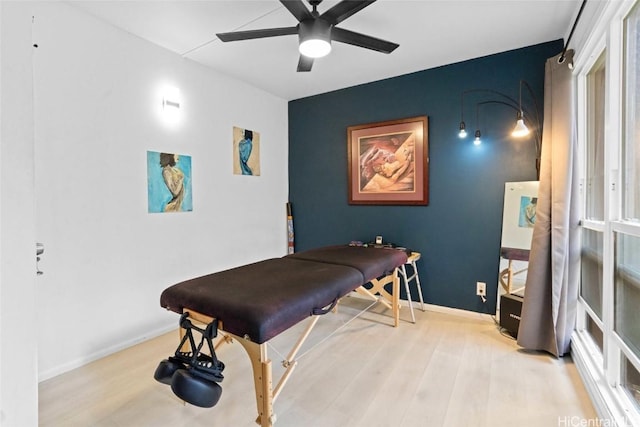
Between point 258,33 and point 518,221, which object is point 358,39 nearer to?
point 258,33

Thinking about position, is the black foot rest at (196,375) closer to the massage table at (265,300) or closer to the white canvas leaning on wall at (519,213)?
the massage table at (265,300)

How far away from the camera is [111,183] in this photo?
2262 mm

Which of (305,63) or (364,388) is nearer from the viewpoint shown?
(364,388)

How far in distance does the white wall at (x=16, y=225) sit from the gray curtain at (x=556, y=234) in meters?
2.73

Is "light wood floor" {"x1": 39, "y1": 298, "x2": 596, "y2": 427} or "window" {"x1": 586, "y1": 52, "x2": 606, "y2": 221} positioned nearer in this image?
"light wood floor" {"x1": 39, "y1": 298, "x2": 596, "y2": 427}

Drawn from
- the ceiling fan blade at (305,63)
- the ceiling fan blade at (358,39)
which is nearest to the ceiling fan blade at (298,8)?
the ceiling fan blade at (358,39)

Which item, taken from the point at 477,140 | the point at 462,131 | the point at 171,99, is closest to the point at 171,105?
the point at 171,99

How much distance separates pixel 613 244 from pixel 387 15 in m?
1.96

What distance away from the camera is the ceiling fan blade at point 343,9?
152cm

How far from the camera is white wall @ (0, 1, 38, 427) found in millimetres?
798

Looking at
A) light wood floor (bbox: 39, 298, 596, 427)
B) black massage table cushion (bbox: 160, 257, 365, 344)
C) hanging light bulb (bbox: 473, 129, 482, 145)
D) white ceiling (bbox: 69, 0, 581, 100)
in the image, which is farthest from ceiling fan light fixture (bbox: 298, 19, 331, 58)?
light wood floor (bbox: 39, 298, 596, 427)

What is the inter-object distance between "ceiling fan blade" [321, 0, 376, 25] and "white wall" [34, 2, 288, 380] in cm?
168

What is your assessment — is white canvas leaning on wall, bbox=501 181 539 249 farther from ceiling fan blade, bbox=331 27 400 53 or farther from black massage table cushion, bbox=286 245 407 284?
ceiling fan blade, bbox=331 27 400 53

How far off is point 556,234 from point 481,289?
3.06ft
